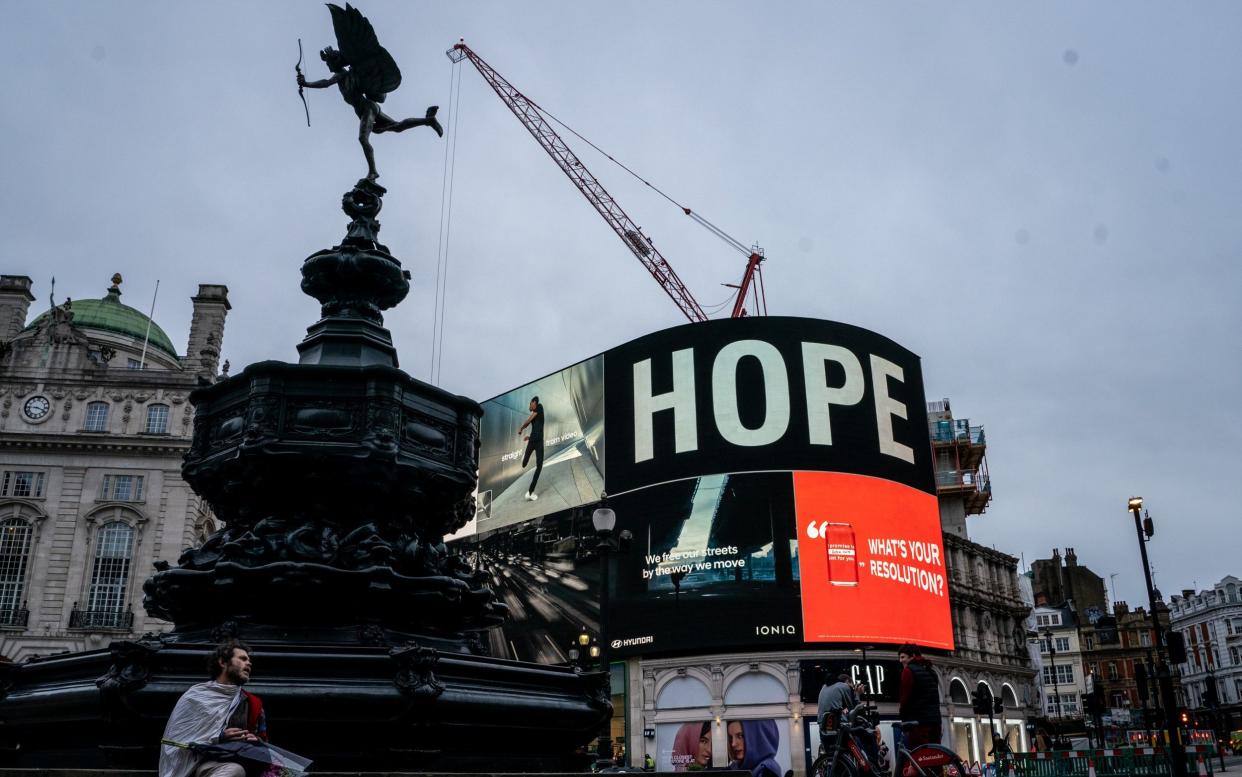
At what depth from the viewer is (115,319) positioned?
62.6 metres

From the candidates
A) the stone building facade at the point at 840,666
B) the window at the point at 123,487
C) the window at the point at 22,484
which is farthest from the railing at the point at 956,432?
the window at the point at 22,484

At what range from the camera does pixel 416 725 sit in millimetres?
6363

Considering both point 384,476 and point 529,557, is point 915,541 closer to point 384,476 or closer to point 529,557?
point 529,557

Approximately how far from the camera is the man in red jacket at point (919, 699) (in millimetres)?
8328

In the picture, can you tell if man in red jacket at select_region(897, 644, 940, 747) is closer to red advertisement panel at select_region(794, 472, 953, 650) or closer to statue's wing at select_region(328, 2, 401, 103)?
statue's wing at select_region(328, 2, 401, 103)

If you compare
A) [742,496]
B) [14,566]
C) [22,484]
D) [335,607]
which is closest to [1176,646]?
[335,607]

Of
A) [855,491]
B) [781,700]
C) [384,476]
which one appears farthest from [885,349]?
[384,476]

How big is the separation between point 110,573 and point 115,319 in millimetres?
19966

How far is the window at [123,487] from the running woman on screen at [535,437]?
2187 cm

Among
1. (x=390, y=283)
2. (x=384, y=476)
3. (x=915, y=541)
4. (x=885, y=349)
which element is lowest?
(x=384, y=476)

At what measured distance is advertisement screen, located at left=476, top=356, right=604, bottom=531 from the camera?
48406 millimetres

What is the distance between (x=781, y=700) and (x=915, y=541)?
1034 centimetres

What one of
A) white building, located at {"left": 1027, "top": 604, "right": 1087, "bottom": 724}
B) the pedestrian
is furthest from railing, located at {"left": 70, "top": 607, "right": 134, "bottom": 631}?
white building, located at {"left": 1027, "top": 604, "right": 1087, "bottom": 724}

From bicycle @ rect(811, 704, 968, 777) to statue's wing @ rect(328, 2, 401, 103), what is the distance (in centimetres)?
808
